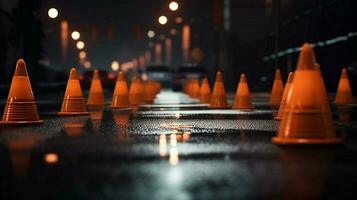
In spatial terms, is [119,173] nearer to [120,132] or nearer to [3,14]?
[120,132]

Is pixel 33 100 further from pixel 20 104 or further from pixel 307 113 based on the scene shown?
pixel 307 113

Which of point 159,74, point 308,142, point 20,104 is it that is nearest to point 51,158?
point 308,142

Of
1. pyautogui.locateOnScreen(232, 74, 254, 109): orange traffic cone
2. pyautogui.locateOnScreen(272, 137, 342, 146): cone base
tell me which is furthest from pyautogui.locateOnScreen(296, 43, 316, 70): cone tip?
pyautogui.locateOnScreen(232, 74, 254, 109): orange traffic cone

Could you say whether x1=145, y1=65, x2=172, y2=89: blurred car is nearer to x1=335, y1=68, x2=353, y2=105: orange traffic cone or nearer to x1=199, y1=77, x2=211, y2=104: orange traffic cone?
x1=199, y1=77, x2=211, y2=104: orange traffic cone

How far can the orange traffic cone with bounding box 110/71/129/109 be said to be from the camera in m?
23.3

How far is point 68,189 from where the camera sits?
6816 millimetres

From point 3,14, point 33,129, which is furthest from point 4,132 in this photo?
point 3,14

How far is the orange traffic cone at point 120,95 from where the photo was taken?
23266mm

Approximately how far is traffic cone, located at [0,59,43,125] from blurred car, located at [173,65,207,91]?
38610 millimetres

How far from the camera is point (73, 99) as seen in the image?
740 inches

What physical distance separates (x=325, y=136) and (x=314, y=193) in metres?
3.84

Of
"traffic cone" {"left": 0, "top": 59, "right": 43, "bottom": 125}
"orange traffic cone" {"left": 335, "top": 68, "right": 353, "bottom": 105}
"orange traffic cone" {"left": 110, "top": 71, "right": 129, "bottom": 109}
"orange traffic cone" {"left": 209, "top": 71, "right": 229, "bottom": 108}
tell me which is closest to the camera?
"traffic cone" {"left": 0, "top": 59, "right": 43, "bottom": 125}

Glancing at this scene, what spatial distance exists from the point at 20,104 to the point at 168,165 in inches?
273

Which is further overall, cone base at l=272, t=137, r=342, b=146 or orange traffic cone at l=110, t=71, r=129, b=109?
orange traffic cone at l=110, t=71, r=129, b=109
